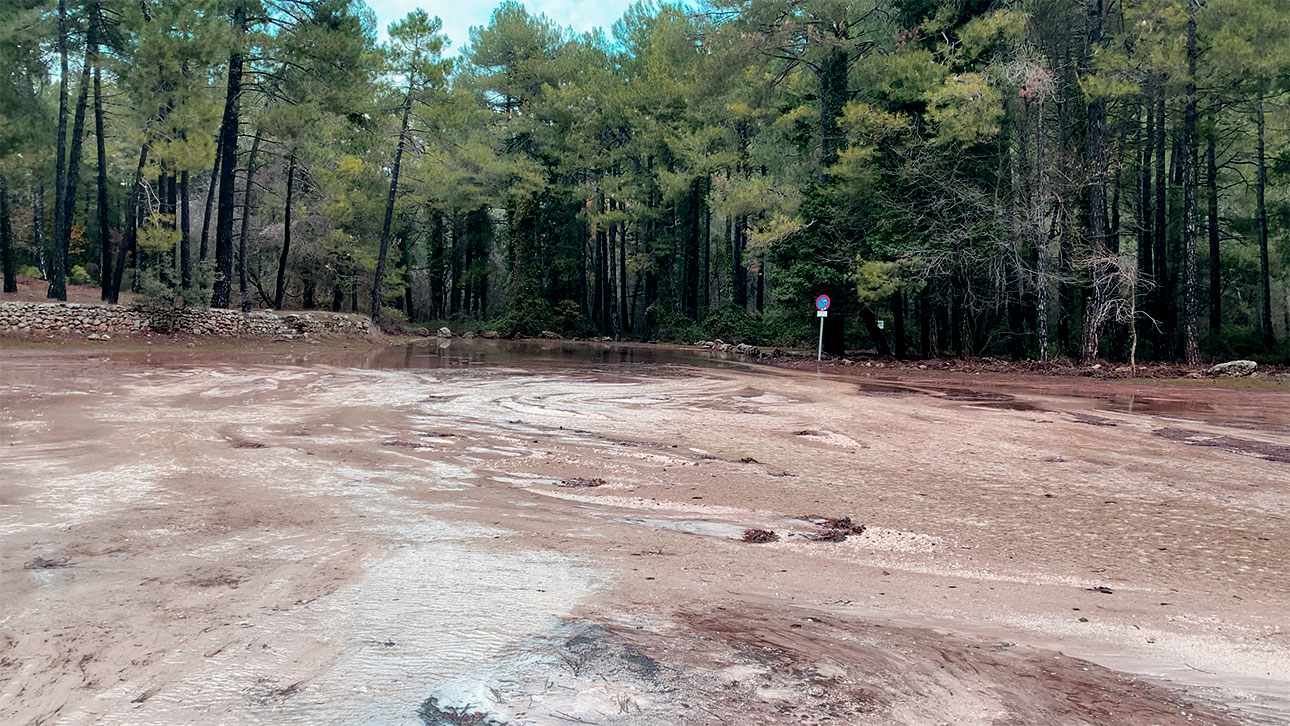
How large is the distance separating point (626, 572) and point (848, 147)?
22.2m

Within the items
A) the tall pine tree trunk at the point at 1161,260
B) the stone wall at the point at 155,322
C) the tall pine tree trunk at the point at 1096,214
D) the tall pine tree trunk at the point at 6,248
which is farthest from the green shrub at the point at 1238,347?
the tall pine tree trunk at the point at 6,248

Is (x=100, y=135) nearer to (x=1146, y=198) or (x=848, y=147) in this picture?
(x=848, y=147)

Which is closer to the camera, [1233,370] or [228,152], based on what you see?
[1233,370]

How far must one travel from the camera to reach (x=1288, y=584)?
425 cm

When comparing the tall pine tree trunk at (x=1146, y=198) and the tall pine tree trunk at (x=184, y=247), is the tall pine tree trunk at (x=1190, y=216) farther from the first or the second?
the tall pine tree trunk at (x=184, y=247)

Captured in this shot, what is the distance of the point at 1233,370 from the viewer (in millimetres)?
18047

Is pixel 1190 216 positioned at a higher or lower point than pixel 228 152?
lower

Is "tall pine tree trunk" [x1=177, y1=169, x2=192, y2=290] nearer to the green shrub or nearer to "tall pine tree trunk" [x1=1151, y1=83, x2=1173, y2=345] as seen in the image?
"tall pine tree trunk" [x1=1151, y1=83, x2=1173, y2=345]

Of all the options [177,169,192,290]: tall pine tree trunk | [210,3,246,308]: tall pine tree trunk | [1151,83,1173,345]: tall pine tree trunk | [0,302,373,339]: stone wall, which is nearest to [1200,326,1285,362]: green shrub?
[1151,83,1173,345]: tall pine tree trunk

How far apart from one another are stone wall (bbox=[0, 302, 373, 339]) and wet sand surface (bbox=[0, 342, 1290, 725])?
12.9m

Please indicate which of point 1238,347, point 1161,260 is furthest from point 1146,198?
point 1238,347

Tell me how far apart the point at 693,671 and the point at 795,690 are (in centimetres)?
40

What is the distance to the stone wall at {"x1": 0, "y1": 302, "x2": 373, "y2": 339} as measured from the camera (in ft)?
61.8

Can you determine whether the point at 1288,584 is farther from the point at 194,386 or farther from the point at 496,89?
the point at 496,89
